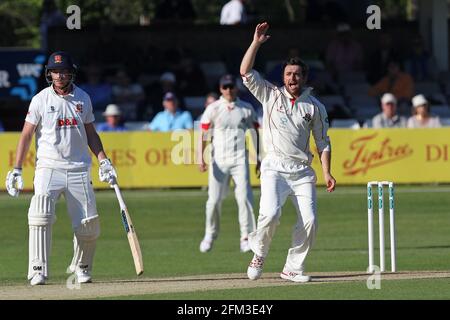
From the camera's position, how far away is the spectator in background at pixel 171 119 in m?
24.1

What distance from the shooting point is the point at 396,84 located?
1156 inches

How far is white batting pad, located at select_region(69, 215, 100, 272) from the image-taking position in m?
13.2

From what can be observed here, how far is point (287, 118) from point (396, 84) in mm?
16557

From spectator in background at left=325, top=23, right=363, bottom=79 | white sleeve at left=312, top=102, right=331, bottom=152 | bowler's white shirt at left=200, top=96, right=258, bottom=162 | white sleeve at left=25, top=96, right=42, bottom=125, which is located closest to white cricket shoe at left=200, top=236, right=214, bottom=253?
bowler's white shirt at left=200, top=96, right=258, bottom=162

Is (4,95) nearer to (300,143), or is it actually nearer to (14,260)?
(14,260)

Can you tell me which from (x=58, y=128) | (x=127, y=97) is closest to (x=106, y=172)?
(x=58, y=128)

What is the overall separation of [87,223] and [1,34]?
29.2 meters

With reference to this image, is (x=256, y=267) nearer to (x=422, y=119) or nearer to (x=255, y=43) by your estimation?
(x=255, y=43)

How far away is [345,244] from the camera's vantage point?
19375 mm

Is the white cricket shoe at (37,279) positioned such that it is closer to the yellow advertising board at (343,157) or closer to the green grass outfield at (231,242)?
the green grass outfield at (231,242)

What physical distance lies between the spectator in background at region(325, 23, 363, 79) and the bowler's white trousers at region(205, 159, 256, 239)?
1377 cm

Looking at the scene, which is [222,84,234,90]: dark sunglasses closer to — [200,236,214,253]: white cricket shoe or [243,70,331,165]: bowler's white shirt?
[200,236,214,253]: white cricket shoe

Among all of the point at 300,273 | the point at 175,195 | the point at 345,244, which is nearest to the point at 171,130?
the point at 175,195

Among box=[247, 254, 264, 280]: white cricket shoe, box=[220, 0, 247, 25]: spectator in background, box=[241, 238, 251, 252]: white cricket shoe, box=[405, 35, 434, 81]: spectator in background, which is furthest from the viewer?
box=[220, 0, 247, 25]: spectator in background
